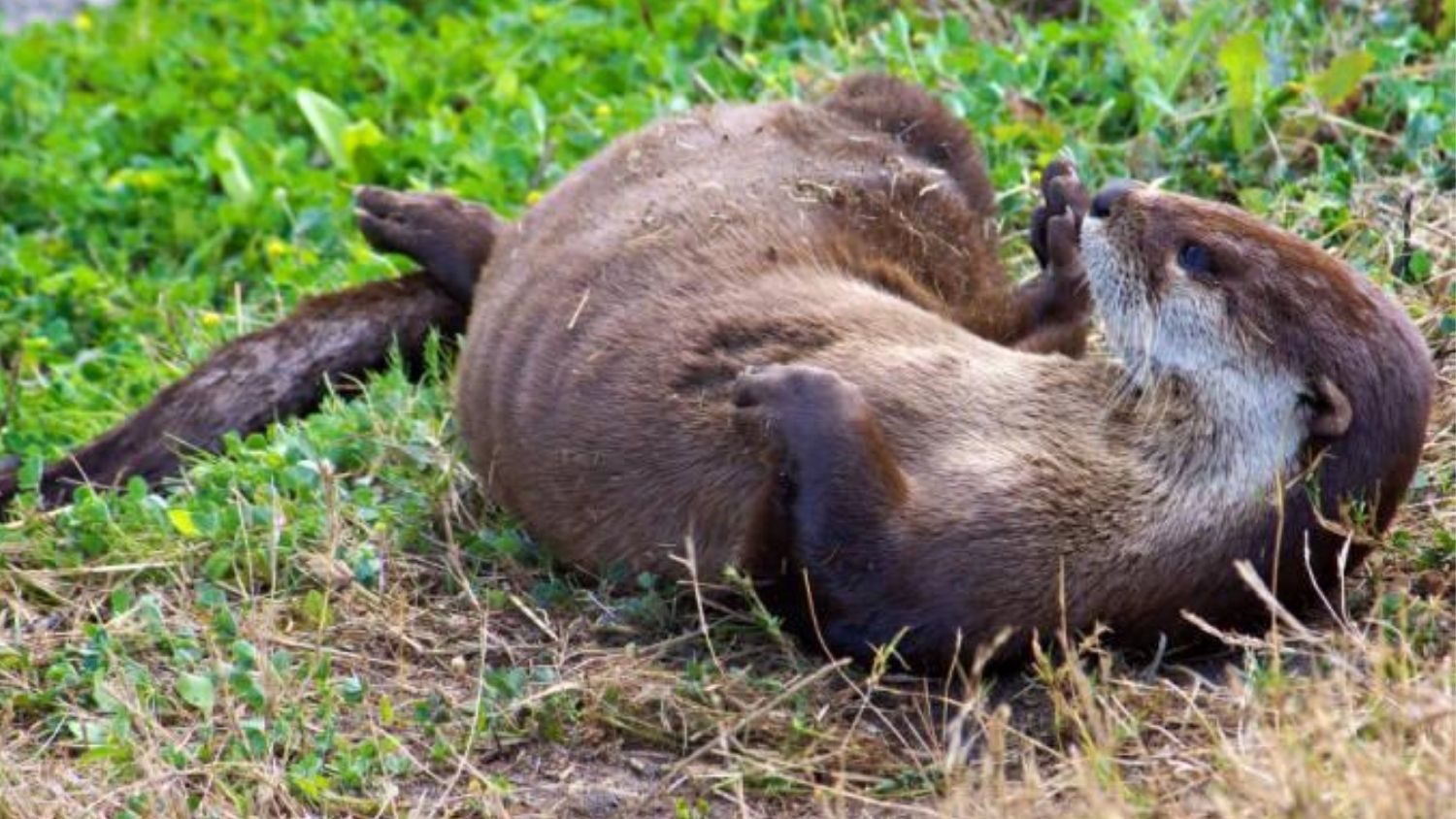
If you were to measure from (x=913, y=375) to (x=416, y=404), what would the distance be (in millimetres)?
1445

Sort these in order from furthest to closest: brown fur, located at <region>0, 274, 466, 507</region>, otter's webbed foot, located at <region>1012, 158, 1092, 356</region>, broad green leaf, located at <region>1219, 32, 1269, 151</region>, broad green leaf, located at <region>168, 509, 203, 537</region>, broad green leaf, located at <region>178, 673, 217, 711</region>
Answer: broad green leaf, located at <region>1219, 32, 1269, 151</region> → brown fur, located at <region>0, 274, 466, 507</region> → otter's webbed foot, located at <region>1012, 158, 1092, 356</region> → broad green leaf, located at <region>168, 509, 203, 537</region> → broad green leaf, located at <region>178, 673, 217, 711</region>

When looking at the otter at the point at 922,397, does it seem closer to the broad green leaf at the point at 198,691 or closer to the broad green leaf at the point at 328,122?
the broad green leaf at the point at 198,691

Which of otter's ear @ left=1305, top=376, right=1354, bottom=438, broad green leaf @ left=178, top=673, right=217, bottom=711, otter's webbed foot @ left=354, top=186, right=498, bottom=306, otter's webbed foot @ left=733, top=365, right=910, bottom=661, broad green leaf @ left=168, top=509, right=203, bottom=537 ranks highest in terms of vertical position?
otter's ear @ left=1305, top=376, right=1354, bottom=438

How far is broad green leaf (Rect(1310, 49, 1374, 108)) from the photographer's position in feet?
18.6

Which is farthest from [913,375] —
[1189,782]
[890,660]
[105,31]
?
[105,31]

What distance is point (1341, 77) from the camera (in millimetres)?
5691

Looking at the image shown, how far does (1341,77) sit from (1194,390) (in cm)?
177

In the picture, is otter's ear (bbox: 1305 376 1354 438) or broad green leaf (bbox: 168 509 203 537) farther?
broad green leaf (bbox: 168 509 203 537)

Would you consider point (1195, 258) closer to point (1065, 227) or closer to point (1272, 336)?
point (1272, 336)

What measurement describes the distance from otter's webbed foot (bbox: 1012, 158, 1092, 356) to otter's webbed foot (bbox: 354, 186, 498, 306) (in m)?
Answer: 1.36

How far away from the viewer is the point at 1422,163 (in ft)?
18.0

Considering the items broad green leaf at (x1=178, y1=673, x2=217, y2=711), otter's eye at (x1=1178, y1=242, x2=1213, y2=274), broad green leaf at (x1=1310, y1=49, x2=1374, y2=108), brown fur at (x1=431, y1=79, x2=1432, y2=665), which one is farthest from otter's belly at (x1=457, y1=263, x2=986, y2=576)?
broad green leaf at (x1=1310, y1=49, x2=1374, y2=108)

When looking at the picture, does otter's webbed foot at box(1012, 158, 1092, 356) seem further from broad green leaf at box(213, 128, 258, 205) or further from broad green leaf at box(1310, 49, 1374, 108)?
broad green leaf at box(213, 128, 258, 205)

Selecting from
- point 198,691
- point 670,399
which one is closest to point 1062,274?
point 670,399
